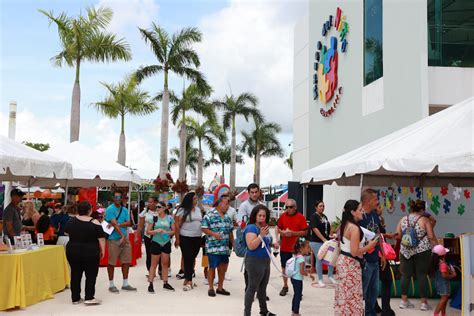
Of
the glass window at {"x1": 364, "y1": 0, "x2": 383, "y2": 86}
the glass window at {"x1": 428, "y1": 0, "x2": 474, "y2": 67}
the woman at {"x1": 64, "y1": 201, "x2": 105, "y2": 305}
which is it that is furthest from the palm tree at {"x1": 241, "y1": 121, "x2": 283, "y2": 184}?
the woman at {"x1": 64, "y1": 201, "x2": 105, "y2": 305}

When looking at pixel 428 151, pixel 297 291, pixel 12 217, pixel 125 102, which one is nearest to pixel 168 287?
pixel 12 217

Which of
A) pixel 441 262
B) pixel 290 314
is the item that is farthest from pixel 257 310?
pixel 441 262

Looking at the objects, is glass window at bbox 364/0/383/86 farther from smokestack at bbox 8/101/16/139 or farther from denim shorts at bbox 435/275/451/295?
smokestack at bbox 8/101/16/139

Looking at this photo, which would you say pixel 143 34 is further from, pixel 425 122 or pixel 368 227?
pixel 368 227

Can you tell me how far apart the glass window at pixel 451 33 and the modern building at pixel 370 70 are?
0.9 inches

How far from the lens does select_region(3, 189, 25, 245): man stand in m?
9.04

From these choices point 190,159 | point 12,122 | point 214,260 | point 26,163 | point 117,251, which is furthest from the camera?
point 190,159

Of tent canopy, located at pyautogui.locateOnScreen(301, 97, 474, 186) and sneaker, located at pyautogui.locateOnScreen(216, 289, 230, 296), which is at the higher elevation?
tent canopy, located at pyautogui.locateOnScreen(301, 97, 474, 186)

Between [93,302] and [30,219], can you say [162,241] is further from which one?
[30,219]

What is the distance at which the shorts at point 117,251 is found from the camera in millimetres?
8938

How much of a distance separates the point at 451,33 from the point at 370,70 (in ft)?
11.7

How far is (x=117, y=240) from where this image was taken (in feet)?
29.7

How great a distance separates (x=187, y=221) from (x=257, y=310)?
2.19 m

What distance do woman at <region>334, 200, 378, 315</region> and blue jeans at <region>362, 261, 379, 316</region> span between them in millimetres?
486
